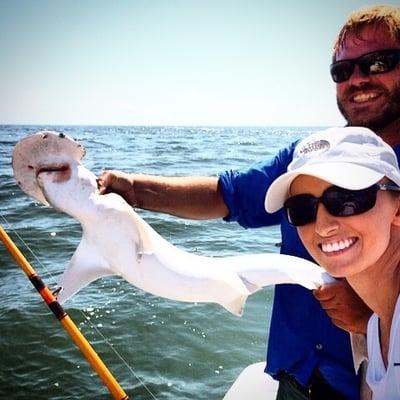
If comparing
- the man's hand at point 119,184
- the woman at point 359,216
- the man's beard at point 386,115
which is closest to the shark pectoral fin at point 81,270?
the man's hand at point 119,184

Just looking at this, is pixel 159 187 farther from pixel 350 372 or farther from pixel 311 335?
pixel 350 372

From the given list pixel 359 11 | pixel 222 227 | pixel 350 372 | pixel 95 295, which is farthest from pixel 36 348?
pixel 222 227

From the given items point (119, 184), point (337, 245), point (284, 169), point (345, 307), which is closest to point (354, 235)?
point (337, 245)

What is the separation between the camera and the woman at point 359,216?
169 cm

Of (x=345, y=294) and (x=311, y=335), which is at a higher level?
(x=345, y=294)

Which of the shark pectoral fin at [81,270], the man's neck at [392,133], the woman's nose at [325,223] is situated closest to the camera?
the woman's nose at [325,223]

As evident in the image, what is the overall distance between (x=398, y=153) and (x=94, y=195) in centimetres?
180

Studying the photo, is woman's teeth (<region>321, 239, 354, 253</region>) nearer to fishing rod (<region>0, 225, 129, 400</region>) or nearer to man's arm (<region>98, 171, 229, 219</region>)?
man's arm (<region>98, 171, 229, 219</region>)

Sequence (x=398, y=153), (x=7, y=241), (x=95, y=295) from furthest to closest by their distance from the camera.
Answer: (x=95, y=295) → (x=7, y=241) → (x=398, y=153)

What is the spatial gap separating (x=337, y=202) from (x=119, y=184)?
1354mm

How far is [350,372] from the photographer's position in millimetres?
2438

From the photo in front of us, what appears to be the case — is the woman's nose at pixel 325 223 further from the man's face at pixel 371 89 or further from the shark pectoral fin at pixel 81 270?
the shark pectoral fin at pixel 81 270

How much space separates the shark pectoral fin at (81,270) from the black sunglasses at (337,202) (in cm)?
123

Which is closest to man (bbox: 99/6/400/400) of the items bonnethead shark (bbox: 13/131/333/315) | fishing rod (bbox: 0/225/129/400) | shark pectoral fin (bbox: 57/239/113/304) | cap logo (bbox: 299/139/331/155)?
bonnethead shark (bbox: 13/131/333/315)
